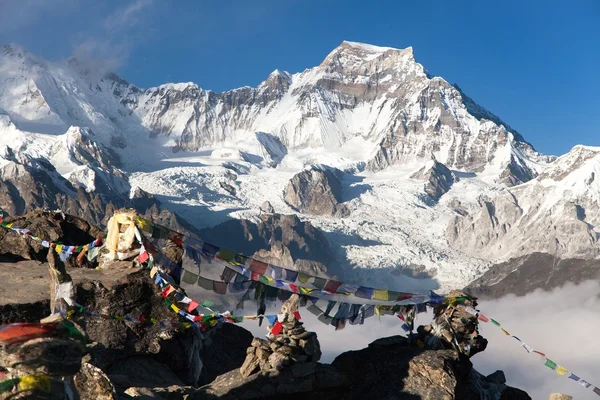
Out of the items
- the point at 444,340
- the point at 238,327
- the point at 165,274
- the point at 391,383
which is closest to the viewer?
the point at 391,383

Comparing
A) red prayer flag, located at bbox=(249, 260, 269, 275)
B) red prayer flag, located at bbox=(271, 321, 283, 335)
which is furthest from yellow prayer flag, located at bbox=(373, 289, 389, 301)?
red prayer flag, located at bbox=(271, 321, 283, 335)

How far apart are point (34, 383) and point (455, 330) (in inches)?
427

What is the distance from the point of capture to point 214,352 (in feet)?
75.2

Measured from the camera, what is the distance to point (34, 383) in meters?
8.24

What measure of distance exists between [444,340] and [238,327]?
1132cm

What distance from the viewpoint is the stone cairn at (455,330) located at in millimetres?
16266

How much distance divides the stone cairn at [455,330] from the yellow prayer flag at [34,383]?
33.2 ft

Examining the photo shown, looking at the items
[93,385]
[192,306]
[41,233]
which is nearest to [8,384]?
[93,385]

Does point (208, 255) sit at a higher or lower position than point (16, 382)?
higher

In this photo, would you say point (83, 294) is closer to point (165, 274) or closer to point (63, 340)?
point (165, 274)

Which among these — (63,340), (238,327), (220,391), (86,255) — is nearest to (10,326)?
(63,340)

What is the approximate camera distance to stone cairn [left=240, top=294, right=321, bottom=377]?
1453 cm

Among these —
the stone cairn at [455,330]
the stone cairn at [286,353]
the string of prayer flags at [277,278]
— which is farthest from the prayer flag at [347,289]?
the stone cairn at [286,353]

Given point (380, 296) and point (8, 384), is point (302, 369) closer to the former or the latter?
point (380, 296)
